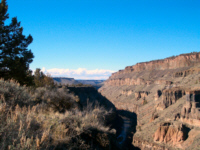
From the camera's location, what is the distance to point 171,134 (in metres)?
28.3

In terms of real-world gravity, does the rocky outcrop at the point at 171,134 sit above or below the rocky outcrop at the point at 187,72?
below

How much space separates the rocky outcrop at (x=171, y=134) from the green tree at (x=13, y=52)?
81.5ft

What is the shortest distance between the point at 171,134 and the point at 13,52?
91.2 ft

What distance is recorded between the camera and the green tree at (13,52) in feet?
45.1

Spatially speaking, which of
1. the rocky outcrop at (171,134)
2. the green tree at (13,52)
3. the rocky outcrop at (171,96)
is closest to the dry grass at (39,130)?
the green tree at (13,52)

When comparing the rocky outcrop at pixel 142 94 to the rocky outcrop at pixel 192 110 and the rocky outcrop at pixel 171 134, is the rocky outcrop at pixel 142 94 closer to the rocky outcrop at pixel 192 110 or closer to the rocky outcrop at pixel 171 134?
the rocky outcrop at pixel 192 110

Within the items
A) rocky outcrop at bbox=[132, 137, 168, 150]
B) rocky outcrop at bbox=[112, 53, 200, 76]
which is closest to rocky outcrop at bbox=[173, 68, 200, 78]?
rocky outcrop at bbox=[112, 53, 200, 76]

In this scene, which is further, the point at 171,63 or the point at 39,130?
the point at 171,63

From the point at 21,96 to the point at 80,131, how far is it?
12.1 feet

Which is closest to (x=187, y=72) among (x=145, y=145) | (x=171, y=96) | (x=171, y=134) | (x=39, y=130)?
(x=171, y=96)

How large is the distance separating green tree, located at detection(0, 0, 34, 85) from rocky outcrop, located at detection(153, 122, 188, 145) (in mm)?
24838

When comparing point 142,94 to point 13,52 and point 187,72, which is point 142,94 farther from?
point 13,52

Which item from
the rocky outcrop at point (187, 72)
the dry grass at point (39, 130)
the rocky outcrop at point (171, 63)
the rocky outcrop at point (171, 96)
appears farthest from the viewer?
the rocky outcrop at point (171, 63)

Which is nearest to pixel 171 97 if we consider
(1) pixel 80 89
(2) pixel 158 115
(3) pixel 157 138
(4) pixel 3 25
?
(2) pixel 158 115
